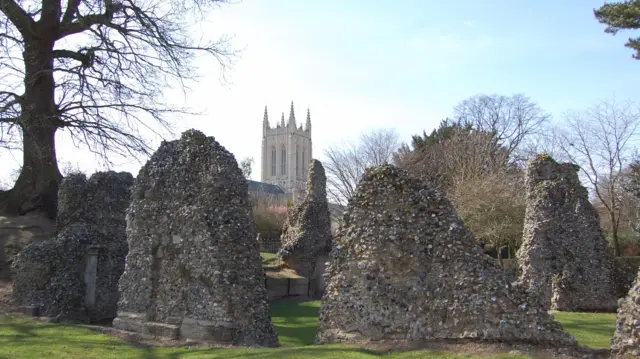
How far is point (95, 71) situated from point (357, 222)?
12670 mm

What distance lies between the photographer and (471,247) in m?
8.34

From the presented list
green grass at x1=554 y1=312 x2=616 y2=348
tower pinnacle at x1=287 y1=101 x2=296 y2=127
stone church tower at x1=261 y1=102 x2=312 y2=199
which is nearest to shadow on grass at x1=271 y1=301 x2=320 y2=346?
green grass at x1=554 y1=312 x2=616 y2=348

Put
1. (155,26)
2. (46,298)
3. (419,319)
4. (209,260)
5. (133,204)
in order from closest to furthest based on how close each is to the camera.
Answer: (419,319) → (209,260) → (133,204) → (46,298) → (155,26)

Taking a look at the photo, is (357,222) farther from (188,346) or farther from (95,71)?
(95,71)

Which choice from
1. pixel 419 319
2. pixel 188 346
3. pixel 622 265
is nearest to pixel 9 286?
pixel 188 346

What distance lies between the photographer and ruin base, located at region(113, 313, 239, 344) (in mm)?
9805

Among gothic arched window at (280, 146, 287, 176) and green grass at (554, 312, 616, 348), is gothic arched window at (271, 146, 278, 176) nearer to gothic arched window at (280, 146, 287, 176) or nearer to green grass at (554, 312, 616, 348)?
gothic arched window at (280, 146, 287, 176)

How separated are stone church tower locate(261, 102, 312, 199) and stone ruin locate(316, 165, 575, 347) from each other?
Result: 99.7m

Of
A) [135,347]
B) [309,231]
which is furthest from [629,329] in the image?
[309,231]

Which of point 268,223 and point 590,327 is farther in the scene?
point 268,223

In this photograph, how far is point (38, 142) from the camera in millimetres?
17297

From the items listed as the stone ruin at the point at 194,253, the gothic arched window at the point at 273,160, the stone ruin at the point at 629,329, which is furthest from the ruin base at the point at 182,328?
the gothic arched window at the point at 273,160

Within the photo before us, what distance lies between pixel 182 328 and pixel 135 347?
96cm

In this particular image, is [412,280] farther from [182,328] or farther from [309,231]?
[309,231]
